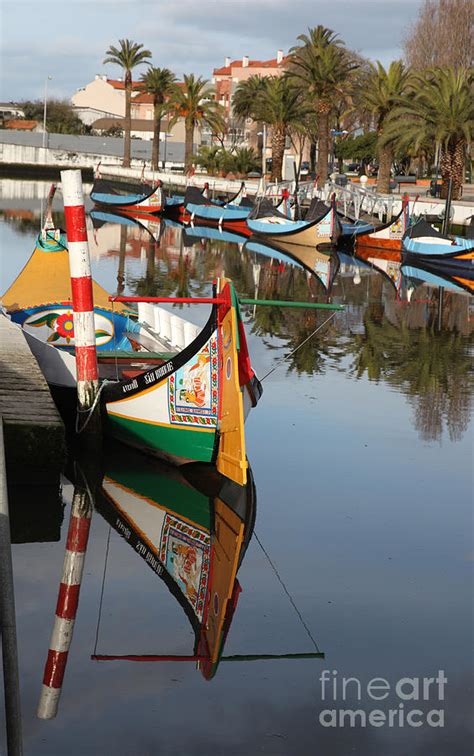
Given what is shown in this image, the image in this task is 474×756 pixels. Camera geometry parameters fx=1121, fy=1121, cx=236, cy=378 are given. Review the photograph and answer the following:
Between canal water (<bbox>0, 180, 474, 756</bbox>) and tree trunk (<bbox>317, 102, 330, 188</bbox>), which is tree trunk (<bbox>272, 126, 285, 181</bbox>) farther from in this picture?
canal water (<bbox>0, 180, 474, 756</bbox>)

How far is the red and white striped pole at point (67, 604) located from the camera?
6922 millimetres

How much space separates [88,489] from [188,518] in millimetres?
1305

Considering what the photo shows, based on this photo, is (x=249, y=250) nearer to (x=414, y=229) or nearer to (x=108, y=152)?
(x=414, y=229)

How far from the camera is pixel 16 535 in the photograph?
393 inches

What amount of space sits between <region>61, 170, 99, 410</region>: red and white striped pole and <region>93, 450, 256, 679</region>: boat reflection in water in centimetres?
85

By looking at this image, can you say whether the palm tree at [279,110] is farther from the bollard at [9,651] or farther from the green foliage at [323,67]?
the bollard at [9,651]

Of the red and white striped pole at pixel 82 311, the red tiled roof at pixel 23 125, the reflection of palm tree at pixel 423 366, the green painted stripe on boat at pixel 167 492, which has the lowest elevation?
the reflection of palm tree at pixel 423 366

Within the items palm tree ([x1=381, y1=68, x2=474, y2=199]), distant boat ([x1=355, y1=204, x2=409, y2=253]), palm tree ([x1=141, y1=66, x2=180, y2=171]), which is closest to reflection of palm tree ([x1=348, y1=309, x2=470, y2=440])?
distant boat ([x1=355, y1=204, x2=409, y2=253])

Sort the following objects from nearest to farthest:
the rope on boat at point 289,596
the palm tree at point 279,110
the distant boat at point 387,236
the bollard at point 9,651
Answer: the bollard at point 9,651
the rope on boat at point 289,596
the distant boat at point 387,236
the palm tree at point 279,110

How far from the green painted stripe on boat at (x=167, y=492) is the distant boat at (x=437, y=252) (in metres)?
24.6

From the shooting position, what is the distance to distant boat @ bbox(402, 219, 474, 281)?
117 ft

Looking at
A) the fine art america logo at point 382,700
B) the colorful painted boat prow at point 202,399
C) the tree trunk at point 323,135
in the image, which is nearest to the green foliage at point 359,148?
the tree trunk at point 323,135

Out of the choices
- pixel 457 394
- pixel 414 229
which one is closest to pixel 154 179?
pixel 414 229

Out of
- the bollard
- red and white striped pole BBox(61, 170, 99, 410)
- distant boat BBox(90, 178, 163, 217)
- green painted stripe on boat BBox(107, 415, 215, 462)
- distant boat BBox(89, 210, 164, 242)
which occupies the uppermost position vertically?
red and white striped pole BBox(61, 170, 99, 410)
